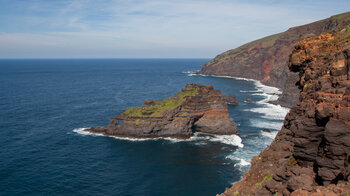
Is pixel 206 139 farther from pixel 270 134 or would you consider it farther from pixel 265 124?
pixel 265 124

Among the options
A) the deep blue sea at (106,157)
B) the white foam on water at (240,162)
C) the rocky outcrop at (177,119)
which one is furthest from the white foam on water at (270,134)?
the white foam on water at (240,162)

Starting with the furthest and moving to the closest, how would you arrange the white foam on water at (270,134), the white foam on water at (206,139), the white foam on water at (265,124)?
the white foam on water at (265,124)
the white foam on water at (270,134)
the white foam on water at (206,139)

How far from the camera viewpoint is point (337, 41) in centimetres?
2555

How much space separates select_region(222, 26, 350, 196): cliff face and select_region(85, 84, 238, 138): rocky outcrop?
2053 inches

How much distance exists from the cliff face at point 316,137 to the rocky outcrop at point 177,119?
2053 inches

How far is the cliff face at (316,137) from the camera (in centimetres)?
1789

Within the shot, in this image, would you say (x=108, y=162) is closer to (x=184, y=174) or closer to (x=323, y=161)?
(x=184, y=174)

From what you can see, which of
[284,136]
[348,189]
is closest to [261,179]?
[284,136]

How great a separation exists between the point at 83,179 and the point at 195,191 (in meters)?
→ 22.0

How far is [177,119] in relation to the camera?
265ft

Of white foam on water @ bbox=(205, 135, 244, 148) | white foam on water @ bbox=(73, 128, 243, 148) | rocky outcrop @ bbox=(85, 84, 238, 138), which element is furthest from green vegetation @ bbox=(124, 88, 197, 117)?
white foam on water @ bbox=(205, 135, 244, 148)

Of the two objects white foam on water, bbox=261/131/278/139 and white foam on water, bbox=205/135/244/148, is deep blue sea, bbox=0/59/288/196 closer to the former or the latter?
white foam on water, bbox=205/135/244/148

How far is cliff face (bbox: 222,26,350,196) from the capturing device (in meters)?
17.9

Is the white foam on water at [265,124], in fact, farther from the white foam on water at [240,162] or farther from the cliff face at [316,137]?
the cliff face at [316,137]
